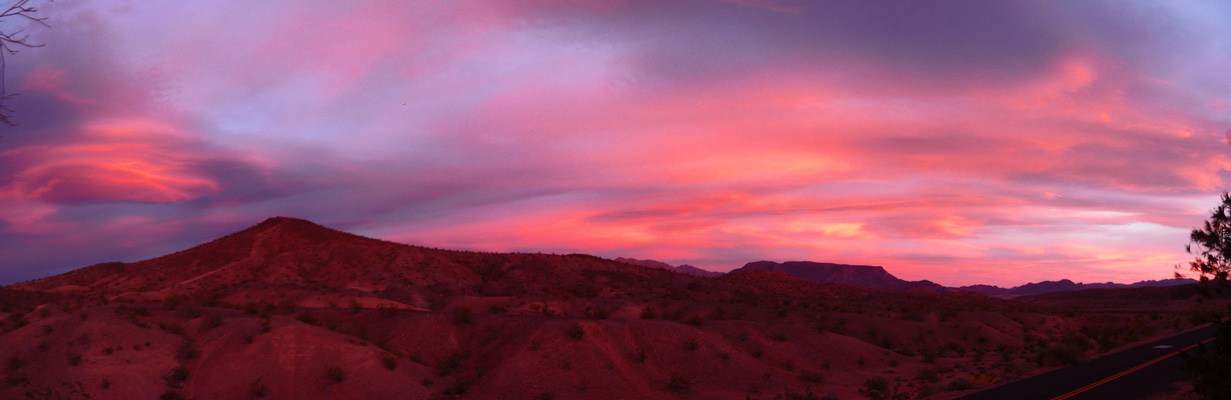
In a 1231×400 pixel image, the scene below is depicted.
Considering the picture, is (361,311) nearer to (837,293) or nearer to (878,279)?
(837,293)

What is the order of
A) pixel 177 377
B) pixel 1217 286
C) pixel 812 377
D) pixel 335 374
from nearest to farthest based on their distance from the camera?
1. pixel 1217 286
2. pixel 177 377
3. pixel 335 374
4. pixel 812 377

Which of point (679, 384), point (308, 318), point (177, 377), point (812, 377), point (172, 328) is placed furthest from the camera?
point (308, 318)

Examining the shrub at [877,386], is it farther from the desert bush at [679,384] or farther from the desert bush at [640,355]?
the desert bush at [640,355]

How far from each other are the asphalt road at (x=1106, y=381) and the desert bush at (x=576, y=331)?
735 inches

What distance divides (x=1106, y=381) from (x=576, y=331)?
24.3 metres

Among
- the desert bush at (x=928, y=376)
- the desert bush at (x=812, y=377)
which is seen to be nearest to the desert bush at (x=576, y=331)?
the desert bush at (x=812, y=377)

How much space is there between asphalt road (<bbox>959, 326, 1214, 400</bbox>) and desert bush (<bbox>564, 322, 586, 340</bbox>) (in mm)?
18672

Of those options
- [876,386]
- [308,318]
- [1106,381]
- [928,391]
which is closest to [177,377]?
[308,318]

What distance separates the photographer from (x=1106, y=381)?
1028 inches

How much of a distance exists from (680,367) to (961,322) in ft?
116

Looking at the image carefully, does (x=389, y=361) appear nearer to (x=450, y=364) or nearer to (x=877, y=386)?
(x=450, y=364)

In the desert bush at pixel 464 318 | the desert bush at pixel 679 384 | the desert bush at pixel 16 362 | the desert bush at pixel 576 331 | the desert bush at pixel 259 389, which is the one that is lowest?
the desert bush at pixel 679 384

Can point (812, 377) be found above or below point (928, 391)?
below

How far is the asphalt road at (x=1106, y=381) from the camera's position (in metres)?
23.6
